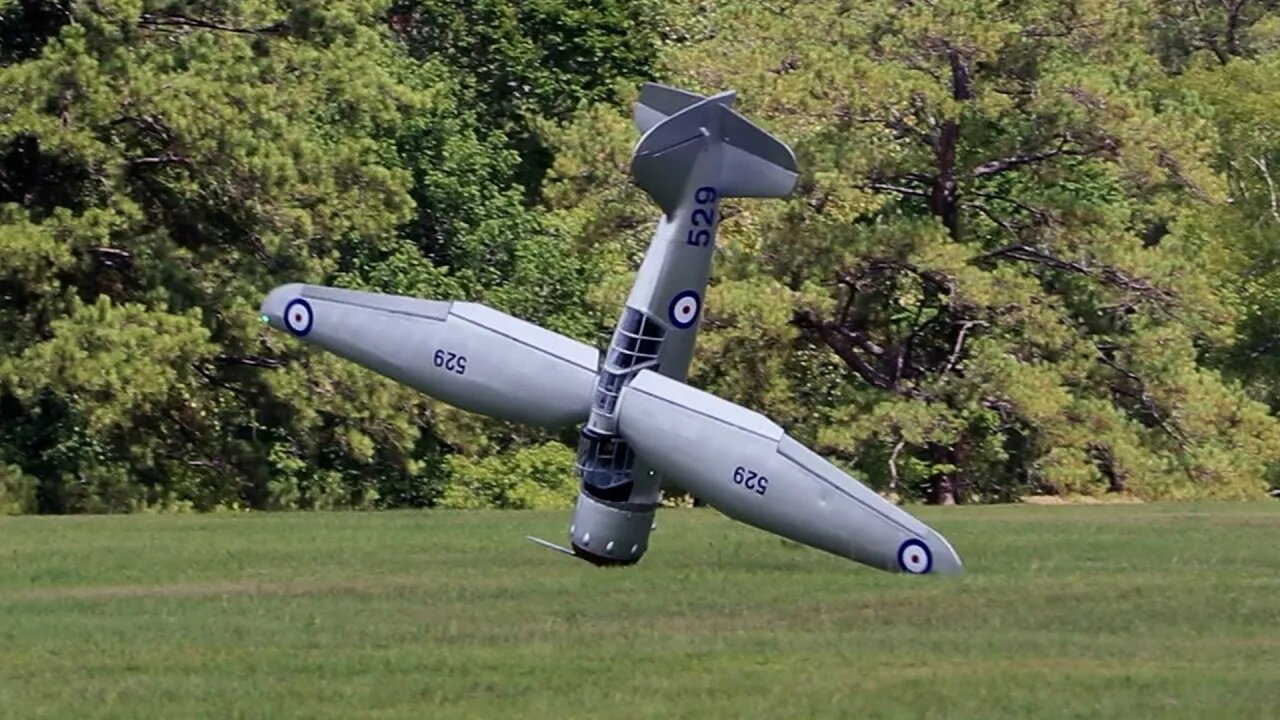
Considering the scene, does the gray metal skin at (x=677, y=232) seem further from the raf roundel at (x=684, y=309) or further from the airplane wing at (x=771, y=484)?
the airplane wing at (x=771, y=484)

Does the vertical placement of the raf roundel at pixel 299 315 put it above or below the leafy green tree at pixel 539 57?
below

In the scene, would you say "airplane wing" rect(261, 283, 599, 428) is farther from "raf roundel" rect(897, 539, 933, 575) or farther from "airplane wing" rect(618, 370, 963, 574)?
"raf roundel" rect(897, 539, 933, 575)

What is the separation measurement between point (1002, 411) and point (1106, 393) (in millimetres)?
1650

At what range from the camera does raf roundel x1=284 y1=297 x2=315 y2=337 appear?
16.3 meters

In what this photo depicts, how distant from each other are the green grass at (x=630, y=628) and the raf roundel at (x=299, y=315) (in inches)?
60.9

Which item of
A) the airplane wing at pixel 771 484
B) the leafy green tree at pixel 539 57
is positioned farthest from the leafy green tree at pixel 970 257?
the airplane wing at pixel 771 484

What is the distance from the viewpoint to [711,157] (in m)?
15.7

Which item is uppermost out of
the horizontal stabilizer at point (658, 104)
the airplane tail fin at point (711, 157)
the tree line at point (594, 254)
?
the horizontal stabilizer at point (658, 104)

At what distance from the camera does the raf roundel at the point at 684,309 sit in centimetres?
1577

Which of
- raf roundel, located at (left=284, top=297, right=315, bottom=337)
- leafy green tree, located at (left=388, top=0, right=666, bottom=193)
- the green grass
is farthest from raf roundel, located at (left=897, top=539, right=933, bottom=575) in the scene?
leafy green tree, located at (left=388, top=0, right=666, bottom=193)

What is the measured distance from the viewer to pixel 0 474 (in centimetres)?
3048

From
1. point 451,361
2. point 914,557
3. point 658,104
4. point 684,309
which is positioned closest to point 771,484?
point 914,557

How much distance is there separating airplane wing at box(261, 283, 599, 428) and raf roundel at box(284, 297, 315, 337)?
159 millimetres

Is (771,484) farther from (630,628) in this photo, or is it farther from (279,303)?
(279,303)
